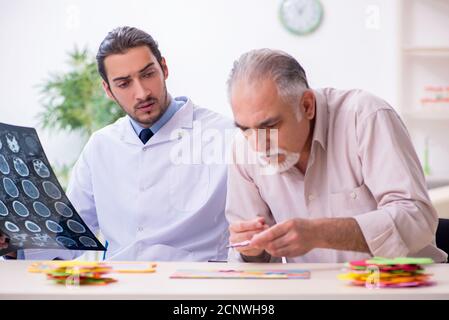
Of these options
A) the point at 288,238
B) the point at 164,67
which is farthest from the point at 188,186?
the point at 288,238

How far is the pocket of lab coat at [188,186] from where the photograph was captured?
7.45ft

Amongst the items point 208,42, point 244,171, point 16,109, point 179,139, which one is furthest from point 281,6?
point 16,109

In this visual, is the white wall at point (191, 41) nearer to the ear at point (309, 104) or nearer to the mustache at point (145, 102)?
the mustache at point (145, 102)

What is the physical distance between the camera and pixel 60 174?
2467 mm

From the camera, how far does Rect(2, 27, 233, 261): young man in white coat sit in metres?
2.24

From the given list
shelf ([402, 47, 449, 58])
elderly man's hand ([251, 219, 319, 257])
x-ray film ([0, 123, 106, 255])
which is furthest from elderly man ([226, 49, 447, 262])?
shelf ([402, 47, 449, 58])

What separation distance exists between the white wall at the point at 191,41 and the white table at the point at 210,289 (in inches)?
34.5

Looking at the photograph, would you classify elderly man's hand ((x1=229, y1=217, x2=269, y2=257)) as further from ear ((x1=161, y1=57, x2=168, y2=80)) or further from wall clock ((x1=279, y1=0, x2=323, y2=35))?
wall clock ((x1=279, y1=0, x2=323, y2=35))

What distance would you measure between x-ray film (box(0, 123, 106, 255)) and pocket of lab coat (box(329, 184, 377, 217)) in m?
0.63

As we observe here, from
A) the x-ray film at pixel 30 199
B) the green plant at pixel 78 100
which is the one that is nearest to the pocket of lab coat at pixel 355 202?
the x-ray film at pixel 30 199

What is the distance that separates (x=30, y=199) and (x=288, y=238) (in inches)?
26.8

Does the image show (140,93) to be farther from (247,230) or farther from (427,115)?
(427,115)

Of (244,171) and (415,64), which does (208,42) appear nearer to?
(244,171)
